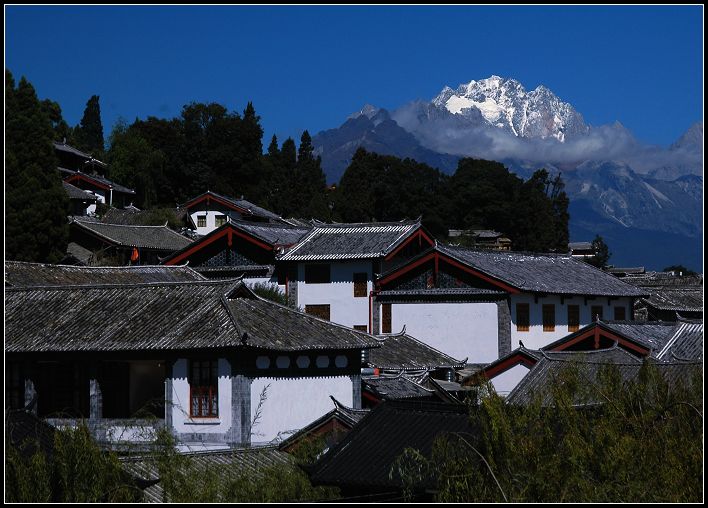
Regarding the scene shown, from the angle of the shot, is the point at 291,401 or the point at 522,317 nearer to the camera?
the point at 291,401

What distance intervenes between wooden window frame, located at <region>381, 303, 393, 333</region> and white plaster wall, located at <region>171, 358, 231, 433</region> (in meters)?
19.2

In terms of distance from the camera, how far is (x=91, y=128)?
8862 centimetres

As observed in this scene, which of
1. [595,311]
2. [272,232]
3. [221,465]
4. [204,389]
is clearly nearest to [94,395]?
[204,389]

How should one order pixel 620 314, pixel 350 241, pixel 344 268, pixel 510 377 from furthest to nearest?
pixel 620 314
pixel 350 241
pixel 344 268
pixel 510 377

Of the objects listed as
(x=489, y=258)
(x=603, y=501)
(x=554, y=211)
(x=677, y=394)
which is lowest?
(x=603, y=501)

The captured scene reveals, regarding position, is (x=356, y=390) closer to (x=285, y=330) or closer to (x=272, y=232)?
(x=285, y=330)

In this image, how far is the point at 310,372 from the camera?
86.8 feet

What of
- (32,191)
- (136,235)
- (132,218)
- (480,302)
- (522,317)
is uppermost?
(132,218)

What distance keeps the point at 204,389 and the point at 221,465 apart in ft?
24.9

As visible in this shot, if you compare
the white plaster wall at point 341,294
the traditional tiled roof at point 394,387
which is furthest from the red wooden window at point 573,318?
the traditional tiled roof at point 394,387

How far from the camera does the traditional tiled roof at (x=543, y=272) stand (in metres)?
42.4

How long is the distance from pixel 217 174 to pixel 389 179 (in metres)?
12.4

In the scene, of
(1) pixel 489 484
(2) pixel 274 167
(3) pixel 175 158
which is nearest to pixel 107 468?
(1) pixel 489 484

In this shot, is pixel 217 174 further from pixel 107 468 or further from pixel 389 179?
pixel 107 468
